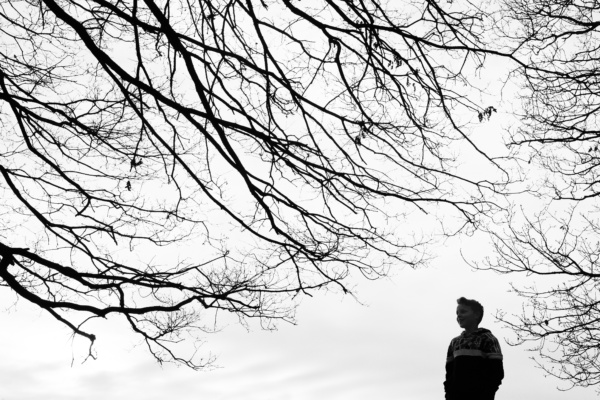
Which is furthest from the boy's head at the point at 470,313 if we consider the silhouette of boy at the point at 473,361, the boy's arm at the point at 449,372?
the boy's arm at the point at 449,372

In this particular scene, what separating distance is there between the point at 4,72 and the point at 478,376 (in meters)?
4.65

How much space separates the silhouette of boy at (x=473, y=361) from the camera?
210 inches

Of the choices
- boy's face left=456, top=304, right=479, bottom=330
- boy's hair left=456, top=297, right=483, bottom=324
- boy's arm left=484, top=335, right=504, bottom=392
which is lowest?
boy's arm left=484, top=335, right=504, bottom=392

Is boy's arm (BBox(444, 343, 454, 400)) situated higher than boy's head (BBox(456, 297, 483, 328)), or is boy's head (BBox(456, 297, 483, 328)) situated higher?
boy's head (BBox(456, 297, 483, 328))

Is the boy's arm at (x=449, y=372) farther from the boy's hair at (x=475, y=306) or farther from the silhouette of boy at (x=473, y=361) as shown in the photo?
the boy's hair at (x=475, y=306)

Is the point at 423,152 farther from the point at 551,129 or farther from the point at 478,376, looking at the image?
the point at 551,129

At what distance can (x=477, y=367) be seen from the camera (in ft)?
17.6

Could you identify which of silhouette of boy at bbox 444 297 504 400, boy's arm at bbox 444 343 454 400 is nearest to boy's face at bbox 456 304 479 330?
silhouette of boy at bbox 444 297 504 400

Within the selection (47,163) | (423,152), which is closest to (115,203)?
(47,163)

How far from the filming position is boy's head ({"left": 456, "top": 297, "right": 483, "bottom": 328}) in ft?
18.4

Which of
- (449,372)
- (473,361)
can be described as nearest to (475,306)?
(473,361)

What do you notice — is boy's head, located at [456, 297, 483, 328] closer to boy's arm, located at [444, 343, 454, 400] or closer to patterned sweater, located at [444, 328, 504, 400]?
patterned sweater, located at [444, 328, 504, 400]

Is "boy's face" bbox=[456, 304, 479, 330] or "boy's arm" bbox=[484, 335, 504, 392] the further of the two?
"boy's face" bbox=[456, 304, 479, 330]

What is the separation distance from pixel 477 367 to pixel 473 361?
0.05 metres
